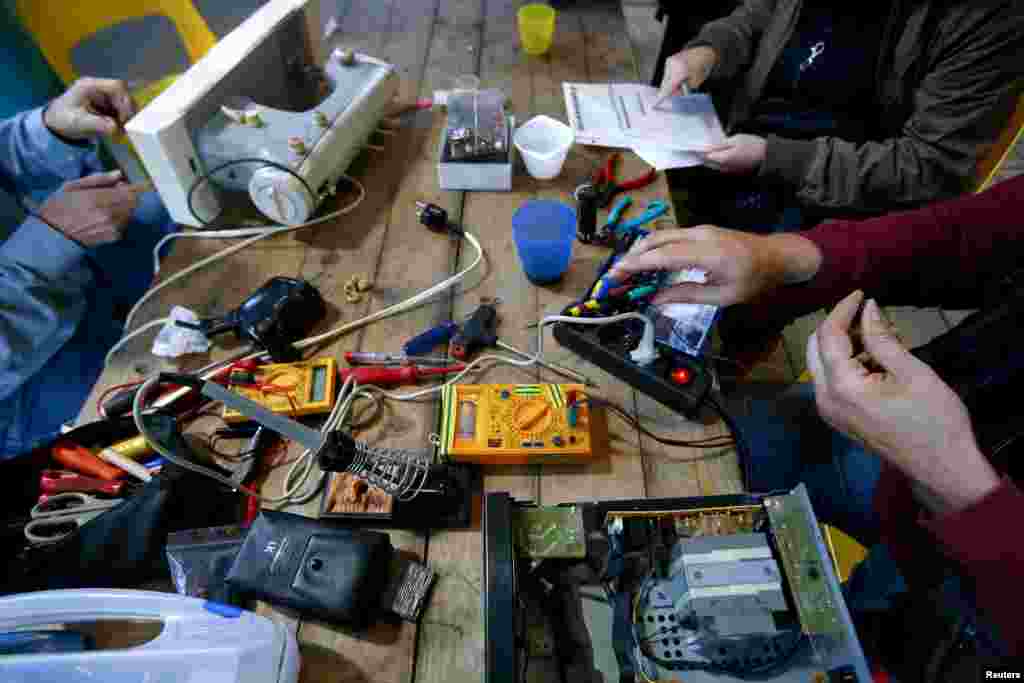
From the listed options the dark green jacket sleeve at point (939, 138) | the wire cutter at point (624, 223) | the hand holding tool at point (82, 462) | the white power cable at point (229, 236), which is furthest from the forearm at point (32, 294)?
the dark green jacket sleeve at point (939, 138)

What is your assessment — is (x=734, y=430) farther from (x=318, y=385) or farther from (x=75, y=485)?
(x=75, y=485)

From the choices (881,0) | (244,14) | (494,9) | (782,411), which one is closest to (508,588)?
(782,411)

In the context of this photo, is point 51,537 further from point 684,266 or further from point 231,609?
point 684,266

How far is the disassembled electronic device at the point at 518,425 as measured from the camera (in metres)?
0.63

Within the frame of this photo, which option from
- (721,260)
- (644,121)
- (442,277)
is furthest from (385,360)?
(644,121)

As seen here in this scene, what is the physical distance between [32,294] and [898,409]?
1.22 metres

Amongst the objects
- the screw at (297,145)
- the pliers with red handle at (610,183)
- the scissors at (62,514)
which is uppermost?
the screw at (297,145)

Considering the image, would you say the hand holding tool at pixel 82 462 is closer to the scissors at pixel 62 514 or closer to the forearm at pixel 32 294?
the scissors at pixel 62 514

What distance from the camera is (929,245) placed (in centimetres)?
79

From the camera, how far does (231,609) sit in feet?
1.52

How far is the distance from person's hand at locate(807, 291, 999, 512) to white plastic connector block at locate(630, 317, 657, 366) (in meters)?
0.21

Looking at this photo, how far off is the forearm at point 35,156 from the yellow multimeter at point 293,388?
0.63 meters

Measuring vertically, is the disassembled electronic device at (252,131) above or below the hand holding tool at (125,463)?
above

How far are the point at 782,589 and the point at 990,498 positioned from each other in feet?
0.74
